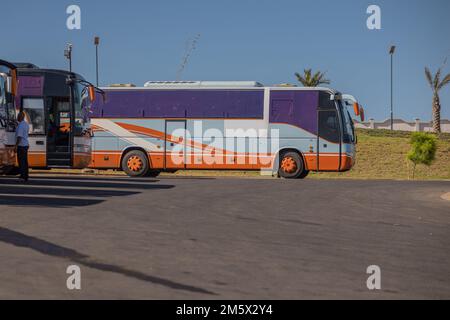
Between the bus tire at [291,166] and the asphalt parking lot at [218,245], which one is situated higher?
the bus tire at [291,166]

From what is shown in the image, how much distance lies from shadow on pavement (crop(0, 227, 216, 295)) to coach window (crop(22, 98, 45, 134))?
16.2m

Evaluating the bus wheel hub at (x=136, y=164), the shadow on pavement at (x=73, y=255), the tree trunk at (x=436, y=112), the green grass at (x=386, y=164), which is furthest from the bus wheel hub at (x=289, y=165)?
the tree trunk at (x=436, y=112)

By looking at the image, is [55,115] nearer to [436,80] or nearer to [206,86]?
[206,86]

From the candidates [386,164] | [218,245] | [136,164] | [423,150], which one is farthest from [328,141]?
[386,164]

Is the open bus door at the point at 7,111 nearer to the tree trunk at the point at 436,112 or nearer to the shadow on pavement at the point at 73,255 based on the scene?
the shadow on pavement at the point at 73,255

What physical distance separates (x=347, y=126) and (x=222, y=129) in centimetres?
471

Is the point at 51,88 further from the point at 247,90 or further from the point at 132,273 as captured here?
the point at 132,273

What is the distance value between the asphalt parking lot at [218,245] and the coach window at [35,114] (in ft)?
27.5

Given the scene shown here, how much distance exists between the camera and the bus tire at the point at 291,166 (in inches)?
1180

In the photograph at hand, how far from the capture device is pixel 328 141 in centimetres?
2997

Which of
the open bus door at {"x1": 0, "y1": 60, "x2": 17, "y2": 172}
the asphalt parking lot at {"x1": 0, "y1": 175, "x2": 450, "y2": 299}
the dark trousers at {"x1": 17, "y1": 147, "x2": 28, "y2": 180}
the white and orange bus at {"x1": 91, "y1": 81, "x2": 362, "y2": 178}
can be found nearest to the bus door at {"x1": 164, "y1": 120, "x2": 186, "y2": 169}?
the white and orange bus at {"x1": 91, "y1": 81, "x2": 362, "y2": 178}

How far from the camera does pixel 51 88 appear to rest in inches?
1098

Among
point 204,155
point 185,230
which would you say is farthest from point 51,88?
point 185,230
